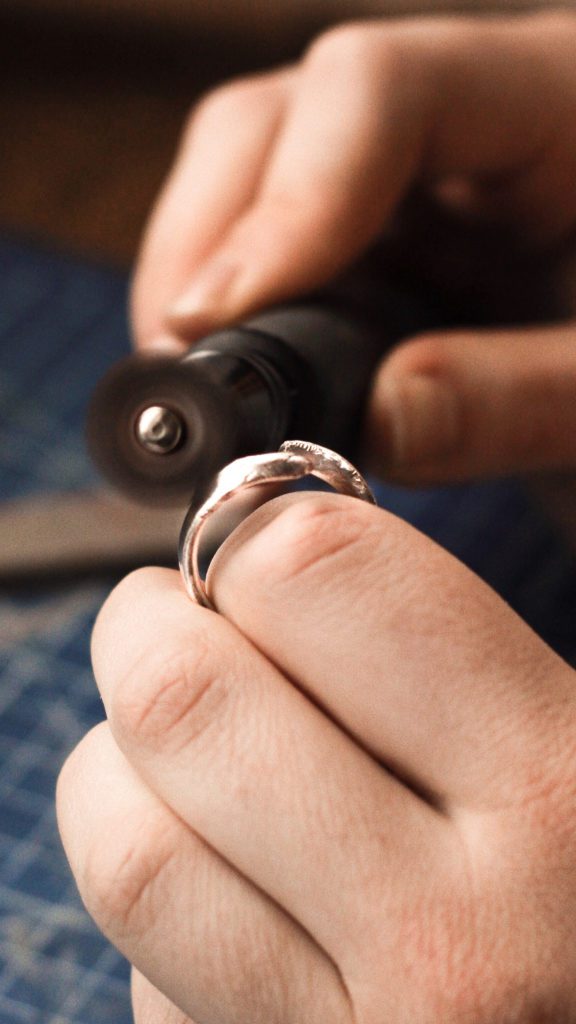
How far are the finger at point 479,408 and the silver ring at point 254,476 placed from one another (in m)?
0.20

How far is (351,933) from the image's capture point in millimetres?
260

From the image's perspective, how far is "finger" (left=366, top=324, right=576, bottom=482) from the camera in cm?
50

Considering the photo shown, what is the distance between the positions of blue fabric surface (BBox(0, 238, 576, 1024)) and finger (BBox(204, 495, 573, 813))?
7.2 inches

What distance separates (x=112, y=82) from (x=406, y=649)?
1367 mm

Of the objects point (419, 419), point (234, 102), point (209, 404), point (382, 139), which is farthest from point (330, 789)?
point (234, 102)

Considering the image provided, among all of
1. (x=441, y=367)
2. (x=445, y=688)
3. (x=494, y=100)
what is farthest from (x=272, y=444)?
(x=494, y=100)

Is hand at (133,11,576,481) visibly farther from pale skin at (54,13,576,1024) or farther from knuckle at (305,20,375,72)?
pale skin at (54,13,576,1024)

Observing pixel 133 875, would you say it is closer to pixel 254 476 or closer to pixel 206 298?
pixel 254 476

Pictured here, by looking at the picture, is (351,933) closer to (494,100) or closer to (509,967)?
(509,967)

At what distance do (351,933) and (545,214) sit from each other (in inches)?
18.8

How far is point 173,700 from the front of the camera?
0.88 ft

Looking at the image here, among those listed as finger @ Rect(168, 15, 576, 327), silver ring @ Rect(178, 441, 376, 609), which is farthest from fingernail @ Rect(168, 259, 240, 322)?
silver ring @ Rect(178, 441, 376, 609)

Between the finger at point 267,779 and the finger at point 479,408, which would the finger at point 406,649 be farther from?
the finger at point 479,408

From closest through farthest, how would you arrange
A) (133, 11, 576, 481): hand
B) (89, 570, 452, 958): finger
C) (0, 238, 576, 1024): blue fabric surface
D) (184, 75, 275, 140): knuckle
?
(89, 570, 452, 958): finger < (0, 238, 576, 1024): blue fabric surface < (133, 11, 576, 481): hand < (184, 75, 275, 140): knuckle
